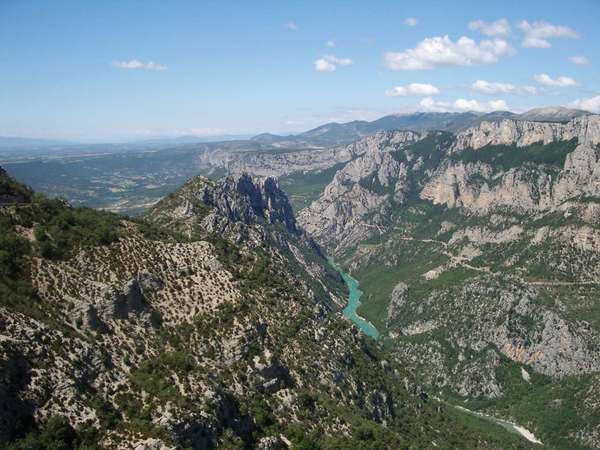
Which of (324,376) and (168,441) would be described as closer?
(168,441)

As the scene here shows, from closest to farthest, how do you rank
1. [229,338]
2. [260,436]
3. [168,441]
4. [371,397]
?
1. [168,441]
2. [260,436]
3. [229,338]
4. [371,397]

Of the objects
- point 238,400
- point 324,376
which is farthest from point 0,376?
point 324,376

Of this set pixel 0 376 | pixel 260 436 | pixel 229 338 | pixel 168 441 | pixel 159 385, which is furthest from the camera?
pixel 229 338

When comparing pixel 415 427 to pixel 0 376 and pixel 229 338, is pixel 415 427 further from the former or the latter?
pixel 0 376

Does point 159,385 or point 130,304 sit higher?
point 130,304

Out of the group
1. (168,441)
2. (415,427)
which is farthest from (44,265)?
(415,427)

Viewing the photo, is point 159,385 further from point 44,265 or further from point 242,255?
point 242,255

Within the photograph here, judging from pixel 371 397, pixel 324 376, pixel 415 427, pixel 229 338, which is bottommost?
pixel 415 427
